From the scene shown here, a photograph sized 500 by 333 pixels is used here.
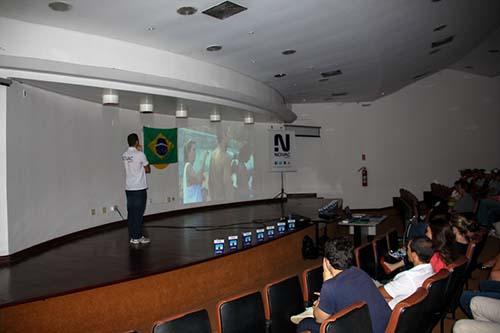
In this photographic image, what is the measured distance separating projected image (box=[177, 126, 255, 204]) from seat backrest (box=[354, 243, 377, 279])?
→ 247 inches

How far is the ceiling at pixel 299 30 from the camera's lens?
14.6 feet

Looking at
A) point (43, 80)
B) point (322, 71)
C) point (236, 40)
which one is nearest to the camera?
point (43, 80)

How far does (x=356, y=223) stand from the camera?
20.1 feet

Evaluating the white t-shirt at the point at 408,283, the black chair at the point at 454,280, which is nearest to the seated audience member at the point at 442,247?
the black chair at the point at 454,280

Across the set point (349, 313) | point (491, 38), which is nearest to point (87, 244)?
point (349, 313)

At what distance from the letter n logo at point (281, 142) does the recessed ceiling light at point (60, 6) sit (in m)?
7.02

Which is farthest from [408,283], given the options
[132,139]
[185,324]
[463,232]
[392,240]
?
[132,139]

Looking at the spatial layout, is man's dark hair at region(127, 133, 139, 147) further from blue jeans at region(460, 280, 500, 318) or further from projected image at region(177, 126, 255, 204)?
blue jeans at region(460, 280, 500, 318)

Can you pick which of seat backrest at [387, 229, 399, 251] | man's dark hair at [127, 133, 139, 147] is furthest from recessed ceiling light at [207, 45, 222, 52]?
seat backrest at [387, 229, 399, 251]

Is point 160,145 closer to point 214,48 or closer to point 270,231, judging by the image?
point 214,48

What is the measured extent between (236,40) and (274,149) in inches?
209

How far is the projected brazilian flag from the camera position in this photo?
28.9 feet

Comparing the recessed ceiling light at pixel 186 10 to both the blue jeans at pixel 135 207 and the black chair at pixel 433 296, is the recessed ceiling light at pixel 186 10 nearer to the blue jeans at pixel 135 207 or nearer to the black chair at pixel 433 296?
the blue jeans at pixel 135 207

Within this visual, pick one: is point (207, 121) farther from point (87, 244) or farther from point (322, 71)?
point (87, 244)
